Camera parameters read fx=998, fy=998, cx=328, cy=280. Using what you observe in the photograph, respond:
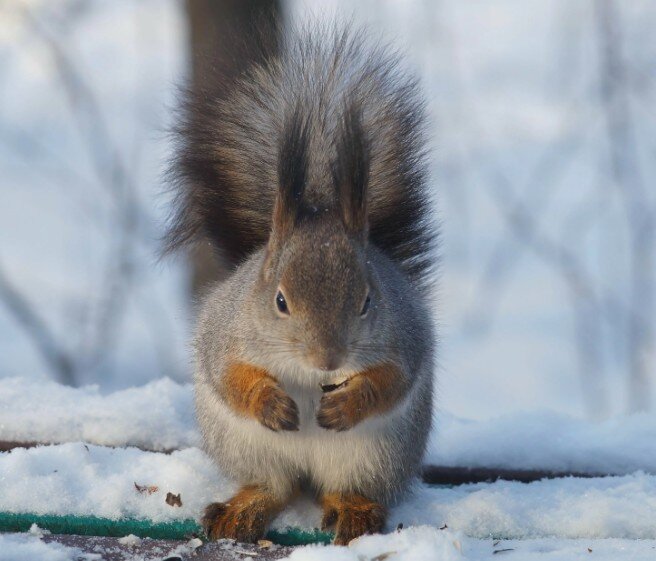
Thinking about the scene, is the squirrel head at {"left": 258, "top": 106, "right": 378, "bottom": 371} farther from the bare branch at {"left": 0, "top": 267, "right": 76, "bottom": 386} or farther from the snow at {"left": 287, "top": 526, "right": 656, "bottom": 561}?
the bare branch at {"left": 0, "top": 267, "right": 76, "bottom": 386}

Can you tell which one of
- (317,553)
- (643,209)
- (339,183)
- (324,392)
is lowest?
(317,553)

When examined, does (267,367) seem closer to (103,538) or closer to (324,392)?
(324,392)

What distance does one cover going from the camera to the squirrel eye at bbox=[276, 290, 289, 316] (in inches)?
62.7

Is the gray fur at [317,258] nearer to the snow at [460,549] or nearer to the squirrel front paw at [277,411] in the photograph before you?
the squirrel front paw at [277,411]

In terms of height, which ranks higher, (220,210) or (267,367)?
(220,210)

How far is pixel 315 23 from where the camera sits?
202cm

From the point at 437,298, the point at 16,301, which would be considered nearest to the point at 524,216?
the point at 16,301

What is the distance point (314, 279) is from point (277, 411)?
213 mm

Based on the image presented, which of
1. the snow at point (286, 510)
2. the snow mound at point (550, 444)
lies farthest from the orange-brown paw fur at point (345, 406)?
the snow mound at point (550, 444)

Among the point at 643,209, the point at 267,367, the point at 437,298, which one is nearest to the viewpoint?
the point at 267,367

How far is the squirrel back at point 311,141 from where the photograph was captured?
190cm

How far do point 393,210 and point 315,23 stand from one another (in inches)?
16.6

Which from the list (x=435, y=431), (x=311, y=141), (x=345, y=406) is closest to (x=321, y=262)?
(x=345, y=406)

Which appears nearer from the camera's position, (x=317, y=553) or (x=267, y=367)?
(x=317, y=553)
